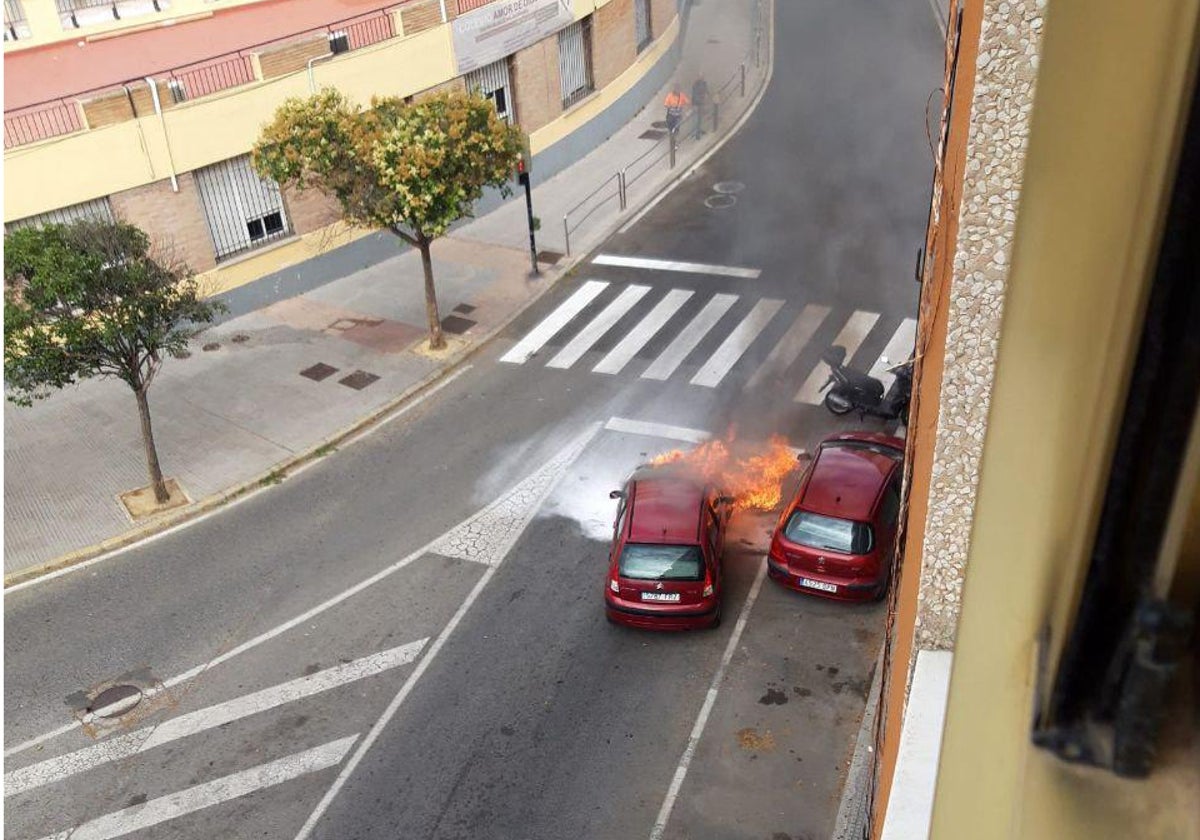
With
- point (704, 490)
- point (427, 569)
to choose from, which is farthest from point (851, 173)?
point (427, 569)

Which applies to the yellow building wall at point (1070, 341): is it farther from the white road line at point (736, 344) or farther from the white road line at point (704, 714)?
the white road line at point (736, 344)

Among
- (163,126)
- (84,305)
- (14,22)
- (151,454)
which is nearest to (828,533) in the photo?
(151,454)

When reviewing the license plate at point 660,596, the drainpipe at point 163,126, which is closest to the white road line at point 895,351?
the license plate at point 660,596

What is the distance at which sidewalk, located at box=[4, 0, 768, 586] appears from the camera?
16141 millimetres

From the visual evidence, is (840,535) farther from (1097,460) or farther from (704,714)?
(1097,460)

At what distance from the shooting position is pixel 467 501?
606 inches

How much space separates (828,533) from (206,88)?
48.2ft

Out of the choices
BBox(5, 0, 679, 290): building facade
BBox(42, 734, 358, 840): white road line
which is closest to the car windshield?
BBox(42, 734, 358, 840): white road line

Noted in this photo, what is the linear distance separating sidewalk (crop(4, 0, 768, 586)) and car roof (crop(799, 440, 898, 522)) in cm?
794

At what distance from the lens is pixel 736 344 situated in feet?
62.0

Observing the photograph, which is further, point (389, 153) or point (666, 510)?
point (389, 153)

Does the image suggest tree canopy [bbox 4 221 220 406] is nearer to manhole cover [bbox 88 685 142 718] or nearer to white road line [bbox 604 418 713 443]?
manhole cover [bbox 88 685 142 718]

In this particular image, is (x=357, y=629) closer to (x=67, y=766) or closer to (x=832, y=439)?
(x=67, y=766)

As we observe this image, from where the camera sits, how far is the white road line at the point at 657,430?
16.3 meters
